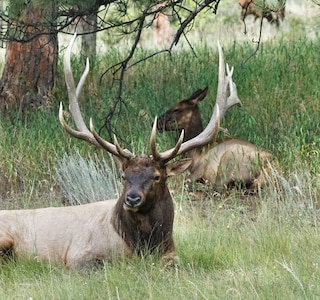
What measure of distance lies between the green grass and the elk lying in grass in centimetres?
24

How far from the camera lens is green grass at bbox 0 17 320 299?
580cm

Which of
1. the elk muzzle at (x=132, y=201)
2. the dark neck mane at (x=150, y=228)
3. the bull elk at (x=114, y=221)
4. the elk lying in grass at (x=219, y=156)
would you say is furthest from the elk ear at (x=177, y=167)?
the elk lying in grass at (x=219, y=156)

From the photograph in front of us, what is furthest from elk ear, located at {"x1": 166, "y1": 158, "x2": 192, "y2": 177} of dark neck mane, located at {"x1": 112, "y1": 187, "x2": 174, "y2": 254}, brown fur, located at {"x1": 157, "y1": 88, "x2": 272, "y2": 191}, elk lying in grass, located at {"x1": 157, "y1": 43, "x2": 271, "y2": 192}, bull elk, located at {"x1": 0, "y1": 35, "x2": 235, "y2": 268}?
elk lying in grass, located at {"x1": 157, "y1": 43, "x2": 271, "y2": 192}

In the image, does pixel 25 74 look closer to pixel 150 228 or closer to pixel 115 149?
pixel 115 149

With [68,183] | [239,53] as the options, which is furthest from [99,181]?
[239,53]

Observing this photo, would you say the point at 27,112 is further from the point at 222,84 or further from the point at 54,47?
the point at 222,84

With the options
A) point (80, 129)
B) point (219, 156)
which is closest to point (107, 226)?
point (80, 129)

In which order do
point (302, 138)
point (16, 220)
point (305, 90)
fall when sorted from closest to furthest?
point (16, 220) → point (302, 138) → point (305, 90)

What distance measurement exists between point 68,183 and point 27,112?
2452 mm

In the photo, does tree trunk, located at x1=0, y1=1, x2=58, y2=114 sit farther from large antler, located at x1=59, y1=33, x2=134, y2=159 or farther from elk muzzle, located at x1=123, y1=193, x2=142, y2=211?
elk muzzle, located at x1=123, y1=193, x2=142, y2=211

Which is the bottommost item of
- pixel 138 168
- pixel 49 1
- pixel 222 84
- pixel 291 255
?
pixel 291 255

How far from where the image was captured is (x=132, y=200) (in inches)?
246

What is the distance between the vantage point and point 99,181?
8.70 metres

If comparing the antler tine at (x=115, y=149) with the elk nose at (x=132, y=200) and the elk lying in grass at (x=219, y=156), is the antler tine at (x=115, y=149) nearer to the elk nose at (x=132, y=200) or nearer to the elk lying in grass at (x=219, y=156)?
the elk nose at (x=132, y=200)
